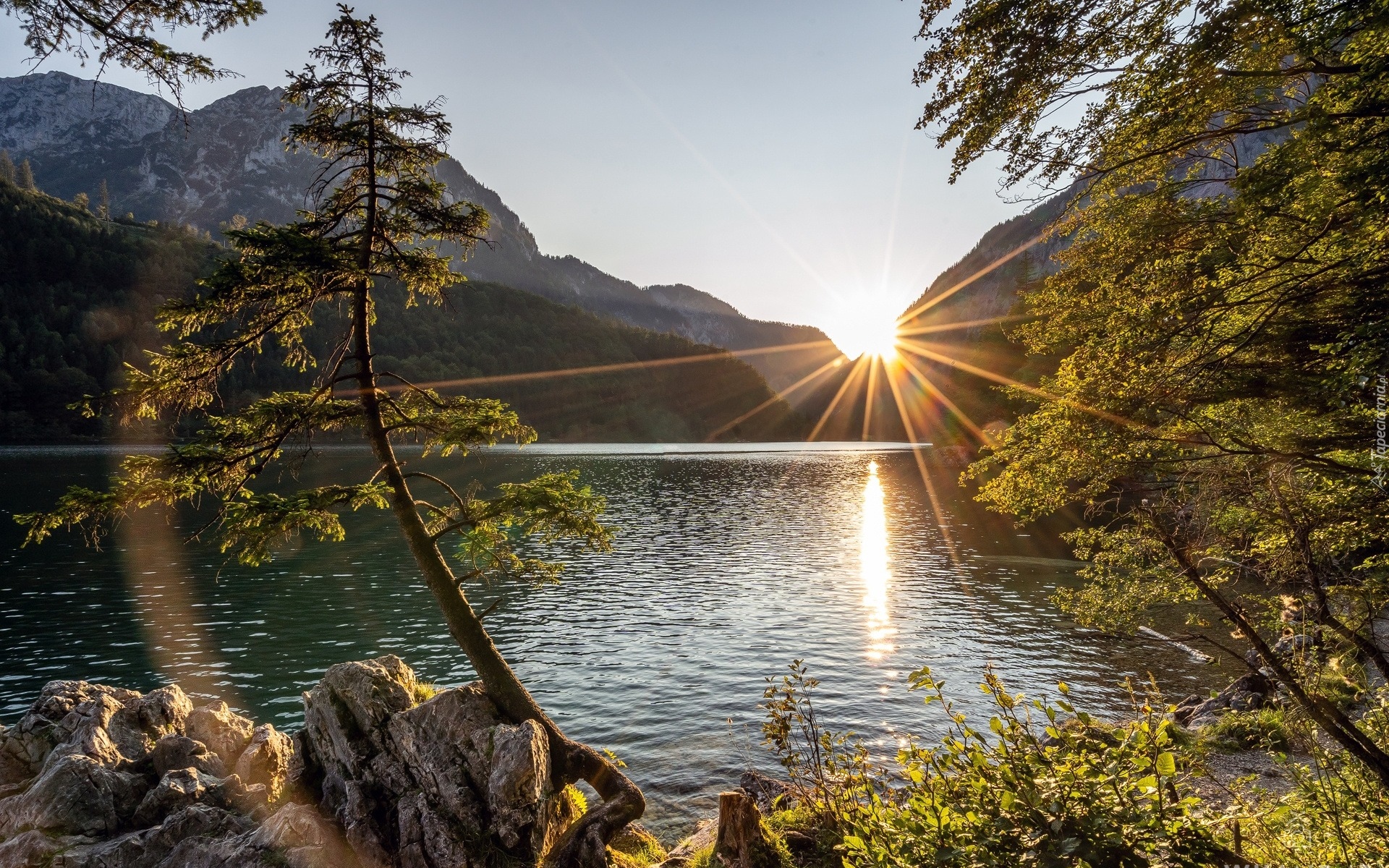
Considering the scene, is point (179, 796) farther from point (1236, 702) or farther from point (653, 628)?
point (1236, 702)

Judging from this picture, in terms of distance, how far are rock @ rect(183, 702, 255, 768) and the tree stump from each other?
12.2 meters

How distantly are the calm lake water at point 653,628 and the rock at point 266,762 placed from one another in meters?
5.70

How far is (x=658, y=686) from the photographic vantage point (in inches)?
894

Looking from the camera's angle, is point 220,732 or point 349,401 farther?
point 220,732

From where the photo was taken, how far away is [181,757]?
546 inches

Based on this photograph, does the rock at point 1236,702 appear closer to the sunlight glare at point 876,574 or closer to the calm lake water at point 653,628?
the calm lake water at point 653,628

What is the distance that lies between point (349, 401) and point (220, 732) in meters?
9.41

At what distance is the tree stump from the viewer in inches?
359

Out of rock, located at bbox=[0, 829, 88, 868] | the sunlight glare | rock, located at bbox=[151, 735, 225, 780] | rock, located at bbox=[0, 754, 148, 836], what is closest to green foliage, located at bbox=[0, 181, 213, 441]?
the sunlight glare

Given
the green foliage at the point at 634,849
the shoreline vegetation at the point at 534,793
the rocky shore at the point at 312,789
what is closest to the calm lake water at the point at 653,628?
the green foliage at the point at 634,849

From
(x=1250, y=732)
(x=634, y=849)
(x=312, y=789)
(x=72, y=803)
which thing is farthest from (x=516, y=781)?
(x=1250, y=732)

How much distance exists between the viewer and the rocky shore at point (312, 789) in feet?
35.9

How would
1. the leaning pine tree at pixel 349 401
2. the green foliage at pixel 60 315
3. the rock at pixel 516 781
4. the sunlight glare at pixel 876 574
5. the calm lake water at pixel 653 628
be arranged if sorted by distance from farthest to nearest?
the green foliage at pixel 60 315, the sunlight glare at pixel 876 574, the calm lake water at pixel 653 628, the rock at pixel 516 781, the leaning pine tree at pixel 349 401

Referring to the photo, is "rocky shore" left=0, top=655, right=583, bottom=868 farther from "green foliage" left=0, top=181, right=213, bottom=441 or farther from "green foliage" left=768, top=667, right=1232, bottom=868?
"green foliage" left=0, top=181, right=213, bottom=441
